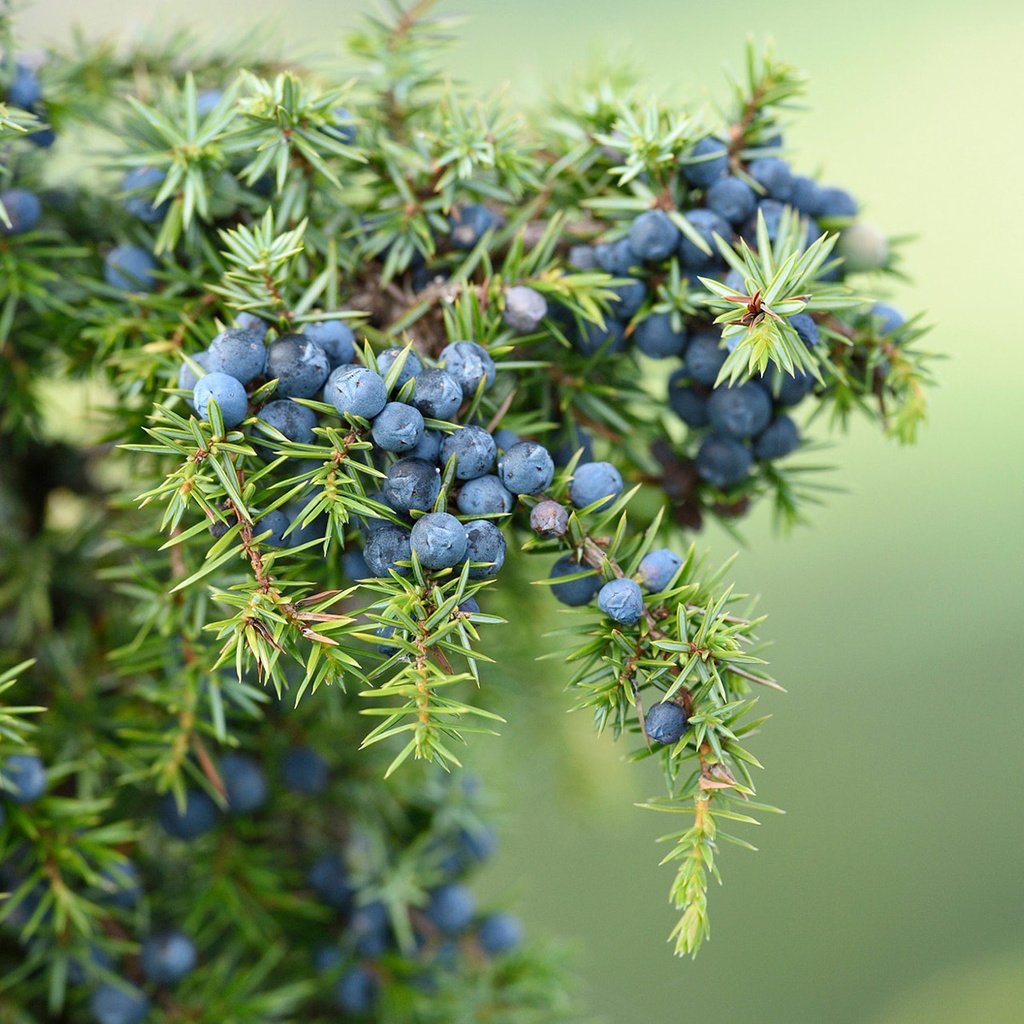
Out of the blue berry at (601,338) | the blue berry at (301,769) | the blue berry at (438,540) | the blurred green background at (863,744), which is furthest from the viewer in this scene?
the blurred green background at (863,744)

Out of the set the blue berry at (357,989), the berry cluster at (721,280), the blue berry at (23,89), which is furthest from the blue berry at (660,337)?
the blue berry at (357,989)

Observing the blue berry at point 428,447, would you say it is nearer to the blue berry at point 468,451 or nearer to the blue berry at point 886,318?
the blue berry at point 468,451

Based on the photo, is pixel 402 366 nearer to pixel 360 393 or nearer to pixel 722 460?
pixel 360 393

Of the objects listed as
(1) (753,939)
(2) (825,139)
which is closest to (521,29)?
(2) (825,139)

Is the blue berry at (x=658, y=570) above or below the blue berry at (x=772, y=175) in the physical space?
below

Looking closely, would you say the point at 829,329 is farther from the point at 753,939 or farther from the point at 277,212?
the point at 753,939

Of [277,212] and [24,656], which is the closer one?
[277,212]
